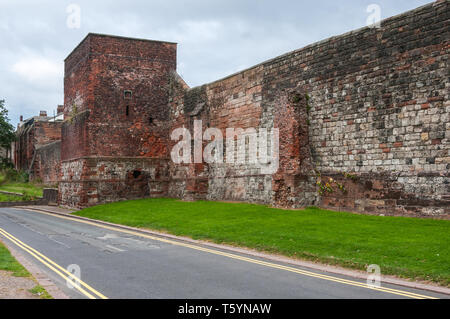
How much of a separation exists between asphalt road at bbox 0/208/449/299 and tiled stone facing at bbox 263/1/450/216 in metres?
6.48

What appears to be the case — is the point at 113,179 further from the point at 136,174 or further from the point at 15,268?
the point at 15,268

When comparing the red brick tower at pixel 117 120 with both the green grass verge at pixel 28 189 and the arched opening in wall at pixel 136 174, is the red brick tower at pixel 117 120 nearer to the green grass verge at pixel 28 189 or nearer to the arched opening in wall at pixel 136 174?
the arched opening in wall at pixel 136 174

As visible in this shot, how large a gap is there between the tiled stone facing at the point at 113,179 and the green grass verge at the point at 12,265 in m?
16.9

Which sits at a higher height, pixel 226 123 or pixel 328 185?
pixel 226 123

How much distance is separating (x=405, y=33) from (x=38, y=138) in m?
52.2

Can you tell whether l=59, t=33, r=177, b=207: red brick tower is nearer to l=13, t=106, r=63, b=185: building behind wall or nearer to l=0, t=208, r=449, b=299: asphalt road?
l=0, t=208, r=449, b=299: asphalt road

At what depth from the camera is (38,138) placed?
57.4 metres

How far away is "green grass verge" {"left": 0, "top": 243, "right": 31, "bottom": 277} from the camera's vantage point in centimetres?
863

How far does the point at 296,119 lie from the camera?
59.8 ft

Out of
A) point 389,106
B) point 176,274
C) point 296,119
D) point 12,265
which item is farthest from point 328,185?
point 12,265

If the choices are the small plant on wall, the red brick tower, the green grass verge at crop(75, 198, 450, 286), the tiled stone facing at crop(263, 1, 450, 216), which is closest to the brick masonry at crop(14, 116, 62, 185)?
the red brick tower

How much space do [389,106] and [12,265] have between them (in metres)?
12.1
